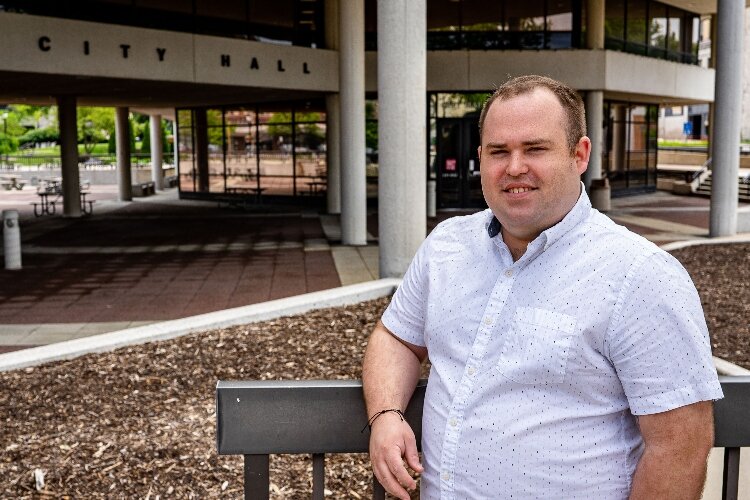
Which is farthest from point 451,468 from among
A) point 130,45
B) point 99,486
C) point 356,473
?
point 130,45

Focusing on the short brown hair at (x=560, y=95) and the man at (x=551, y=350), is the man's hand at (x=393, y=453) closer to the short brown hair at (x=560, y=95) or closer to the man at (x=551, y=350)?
the man at (x=551, y=350)

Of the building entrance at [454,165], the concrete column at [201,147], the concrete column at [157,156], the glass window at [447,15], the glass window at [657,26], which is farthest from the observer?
the concrete column at [157,156]

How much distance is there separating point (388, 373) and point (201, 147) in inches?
1203

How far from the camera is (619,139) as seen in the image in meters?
31.3

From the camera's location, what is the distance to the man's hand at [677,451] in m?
1.85

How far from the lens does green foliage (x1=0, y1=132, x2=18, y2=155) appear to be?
68625 millimetres

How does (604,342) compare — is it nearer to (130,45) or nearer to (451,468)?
(451,468)

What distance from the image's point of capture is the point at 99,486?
4.66 metres

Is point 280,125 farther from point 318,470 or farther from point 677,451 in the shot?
point 677,451

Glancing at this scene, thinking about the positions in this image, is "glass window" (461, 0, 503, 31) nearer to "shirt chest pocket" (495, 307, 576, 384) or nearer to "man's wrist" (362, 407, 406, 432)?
"man's wrist" (362, 407, 406, 432)

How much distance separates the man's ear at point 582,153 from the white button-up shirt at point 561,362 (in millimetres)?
92

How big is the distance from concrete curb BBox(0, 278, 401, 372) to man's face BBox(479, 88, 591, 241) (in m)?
5.87

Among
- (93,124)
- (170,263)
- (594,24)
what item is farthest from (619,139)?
(93,124)

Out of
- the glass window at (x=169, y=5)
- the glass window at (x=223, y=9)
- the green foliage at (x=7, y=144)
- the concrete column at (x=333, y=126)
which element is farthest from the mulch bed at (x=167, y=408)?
the green foliage at (x=7, y=144)
